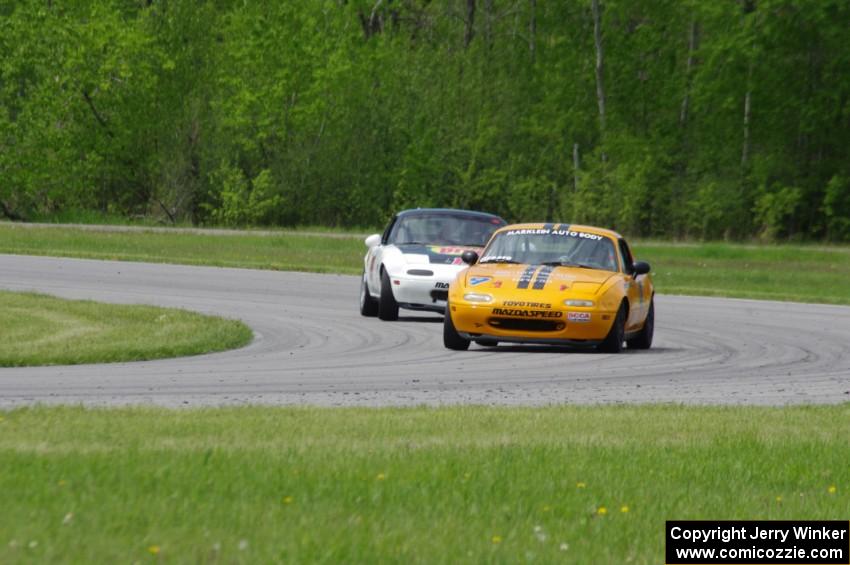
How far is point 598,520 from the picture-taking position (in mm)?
7219

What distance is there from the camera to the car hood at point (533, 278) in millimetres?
17266

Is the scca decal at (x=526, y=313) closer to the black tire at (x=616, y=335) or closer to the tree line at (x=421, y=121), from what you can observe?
the black tire at (x=616, y=335)

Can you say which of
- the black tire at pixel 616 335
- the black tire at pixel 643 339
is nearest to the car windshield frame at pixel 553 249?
the black tire at pixel 643 339

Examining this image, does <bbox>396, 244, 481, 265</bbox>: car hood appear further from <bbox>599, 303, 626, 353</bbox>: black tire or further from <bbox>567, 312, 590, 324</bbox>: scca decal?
<bbox>567, 312, 590, 324</bbox>: scca decal

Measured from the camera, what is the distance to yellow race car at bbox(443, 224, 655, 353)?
1705 cm

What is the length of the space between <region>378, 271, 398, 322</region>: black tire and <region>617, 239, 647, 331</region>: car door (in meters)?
3.42

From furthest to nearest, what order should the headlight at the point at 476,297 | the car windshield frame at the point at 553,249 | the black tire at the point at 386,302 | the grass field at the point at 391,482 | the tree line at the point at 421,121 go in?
the tree line at the point at 421,121 < the black tire at the point at 386,302 < the car windshield frame at the point at 553,249 < the headlight at the point at 476,297 < the grass field at the point at 391,482

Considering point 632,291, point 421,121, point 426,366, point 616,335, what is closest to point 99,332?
point 426,366

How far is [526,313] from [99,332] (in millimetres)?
5017

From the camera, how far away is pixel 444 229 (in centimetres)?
2228

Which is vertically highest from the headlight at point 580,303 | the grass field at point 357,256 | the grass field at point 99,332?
the headlight at point 580,303

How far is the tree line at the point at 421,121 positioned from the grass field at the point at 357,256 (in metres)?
7.34

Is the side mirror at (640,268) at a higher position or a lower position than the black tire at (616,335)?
higher

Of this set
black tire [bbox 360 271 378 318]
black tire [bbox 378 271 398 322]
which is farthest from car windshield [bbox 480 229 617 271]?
black tire [bbox 360 271 378 318]
